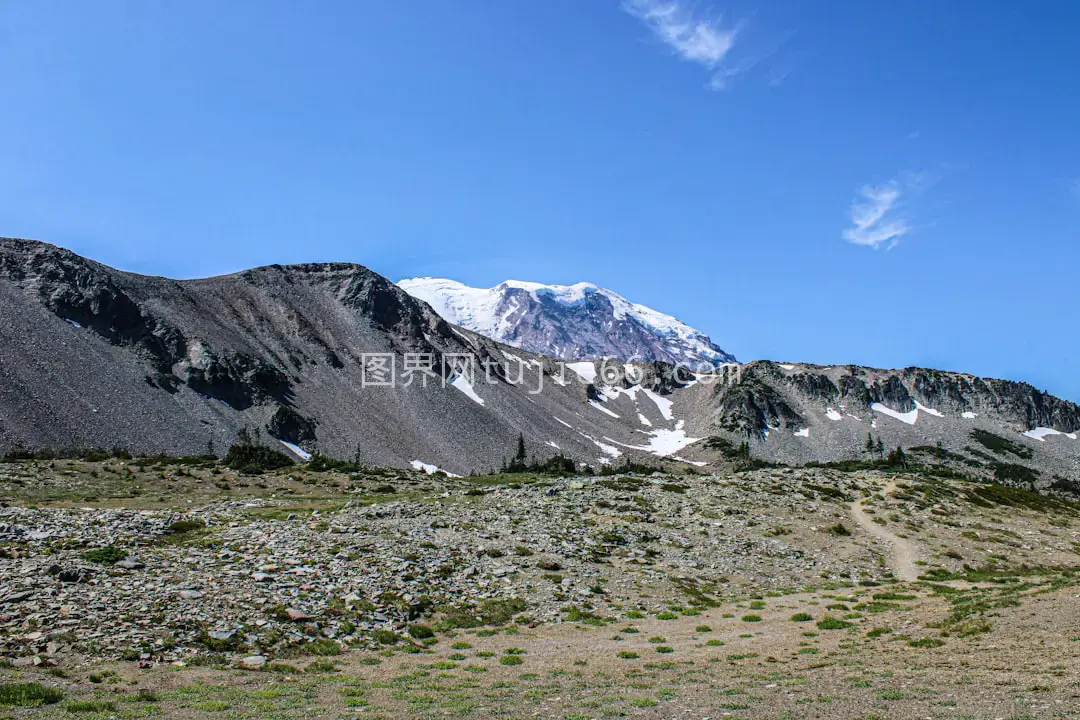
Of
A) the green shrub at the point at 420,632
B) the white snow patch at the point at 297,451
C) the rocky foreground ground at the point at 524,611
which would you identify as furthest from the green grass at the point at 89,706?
the white snow patch at the point at 297,451

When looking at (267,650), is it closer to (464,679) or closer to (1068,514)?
(464,679)

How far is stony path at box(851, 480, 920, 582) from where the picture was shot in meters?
42.8

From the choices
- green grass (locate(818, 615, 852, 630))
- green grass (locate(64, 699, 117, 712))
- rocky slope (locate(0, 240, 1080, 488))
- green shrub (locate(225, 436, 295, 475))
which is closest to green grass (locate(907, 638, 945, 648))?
green grass (locate(818, 615, 852, 630))

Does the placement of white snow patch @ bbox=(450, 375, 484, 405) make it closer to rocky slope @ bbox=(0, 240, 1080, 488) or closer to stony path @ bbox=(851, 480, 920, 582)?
rocky slope @ bbox=(0, 240, 1080, 488)

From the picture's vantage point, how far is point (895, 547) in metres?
48.6

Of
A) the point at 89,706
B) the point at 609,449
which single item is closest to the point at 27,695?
the point at 89,706

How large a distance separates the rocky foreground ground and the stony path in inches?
11.2

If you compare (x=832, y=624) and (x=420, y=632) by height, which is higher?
(x=832, y=624)

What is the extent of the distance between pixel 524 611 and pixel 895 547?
3331cm

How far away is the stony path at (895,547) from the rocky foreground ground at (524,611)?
285 millimetres

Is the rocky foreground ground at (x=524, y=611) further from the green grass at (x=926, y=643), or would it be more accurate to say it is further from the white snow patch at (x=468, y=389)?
the white snow patch at (x=468, y=389)

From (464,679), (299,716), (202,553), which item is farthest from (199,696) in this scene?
(202,553)

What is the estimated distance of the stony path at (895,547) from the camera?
140 ft

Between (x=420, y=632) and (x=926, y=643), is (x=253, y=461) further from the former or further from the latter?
(x=926, y=643)
